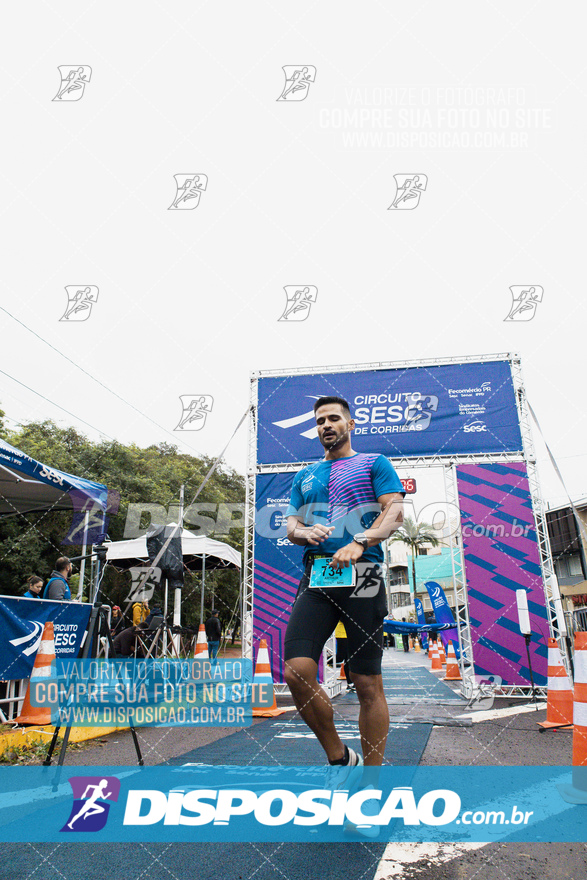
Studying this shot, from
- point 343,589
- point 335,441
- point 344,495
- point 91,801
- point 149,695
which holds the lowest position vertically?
point 149,695

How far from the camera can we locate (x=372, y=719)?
7.85 ft

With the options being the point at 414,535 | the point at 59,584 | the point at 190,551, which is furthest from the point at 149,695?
the point at 414,535

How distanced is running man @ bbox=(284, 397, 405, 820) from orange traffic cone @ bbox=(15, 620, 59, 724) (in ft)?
11.0

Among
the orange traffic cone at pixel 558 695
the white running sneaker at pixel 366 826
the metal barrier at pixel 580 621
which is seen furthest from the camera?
the metal barrier at pixel 580 621

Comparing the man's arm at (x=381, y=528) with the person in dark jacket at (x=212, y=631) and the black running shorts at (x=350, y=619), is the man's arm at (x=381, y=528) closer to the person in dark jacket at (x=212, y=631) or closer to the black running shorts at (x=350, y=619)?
the black running shorts at (x=350, y=619)

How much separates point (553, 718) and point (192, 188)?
8885mm

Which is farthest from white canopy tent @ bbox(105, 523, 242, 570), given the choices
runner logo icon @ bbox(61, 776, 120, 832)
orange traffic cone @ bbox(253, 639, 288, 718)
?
runner logo icon @ bbox(61, 776, 120, 832)

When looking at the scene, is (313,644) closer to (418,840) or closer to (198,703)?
(418,840)

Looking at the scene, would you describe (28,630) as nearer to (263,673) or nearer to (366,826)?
(263,673)

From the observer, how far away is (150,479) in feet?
71.3

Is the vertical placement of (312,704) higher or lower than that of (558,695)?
higher

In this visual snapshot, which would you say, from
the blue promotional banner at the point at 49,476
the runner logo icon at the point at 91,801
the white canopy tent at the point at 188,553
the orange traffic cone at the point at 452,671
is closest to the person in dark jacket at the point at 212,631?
the white canopy tent at the point at 188,553

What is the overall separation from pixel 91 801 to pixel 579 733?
8.28ft

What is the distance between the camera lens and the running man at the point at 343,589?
7.73ft
